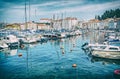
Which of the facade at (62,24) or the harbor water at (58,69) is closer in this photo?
the harbor water at (58,69)

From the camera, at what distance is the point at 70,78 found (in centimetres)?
799

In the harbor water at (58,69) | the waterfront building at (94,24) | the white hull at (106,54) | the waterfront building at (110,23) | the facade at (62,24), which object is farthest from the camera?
the waterfront building at (94,24)

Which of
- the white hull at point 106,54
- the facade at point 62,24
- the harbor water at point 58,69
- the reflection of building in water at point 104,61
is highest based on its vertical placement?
the facade at point 62,24

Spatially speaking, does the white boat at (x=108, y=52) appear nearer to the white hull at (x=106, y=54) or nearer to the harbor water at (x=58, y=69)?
the white hull at (x=106, y=54)

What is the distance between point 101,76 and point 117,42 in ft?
32.7

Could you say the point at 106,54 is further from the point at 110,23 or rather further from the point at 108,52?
the point at 110,23

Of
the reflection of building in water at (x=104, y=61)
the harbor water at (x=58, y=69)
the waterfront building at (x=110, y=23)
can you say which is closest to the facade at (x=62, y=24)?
the waterfront building at (x=110, y=23)

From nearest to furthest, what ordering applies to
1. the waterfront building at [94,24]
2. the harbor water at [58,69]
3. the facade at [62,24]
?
the harbor water at [58,69] < the facade at [62,24] < the waterfront building at [94,24]

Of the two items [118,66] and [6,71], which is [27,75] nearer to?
[6,71]

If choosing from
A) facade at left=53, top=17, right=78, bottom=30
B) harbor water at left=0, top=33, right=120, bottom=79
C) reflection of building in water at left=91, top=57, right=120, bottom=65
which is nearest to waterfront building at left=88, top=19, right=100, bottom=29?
facade at left=53, top=17, right=78, bottom=30

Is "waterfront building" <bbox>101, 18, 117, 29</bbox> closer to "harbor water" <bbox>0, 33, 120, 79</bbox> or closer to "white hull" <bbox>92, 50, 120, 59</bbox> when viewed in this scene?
"white hull" <bbox>92, 50, 120, 59</bbox>

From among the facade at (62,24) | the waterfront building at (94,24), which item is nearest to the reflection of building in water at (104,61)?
the facade at (62,24)

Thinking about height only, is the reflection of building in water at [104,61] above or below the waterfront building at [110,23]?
below

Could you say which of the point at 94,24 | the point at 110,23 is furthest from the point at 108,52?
the point at 94,24
